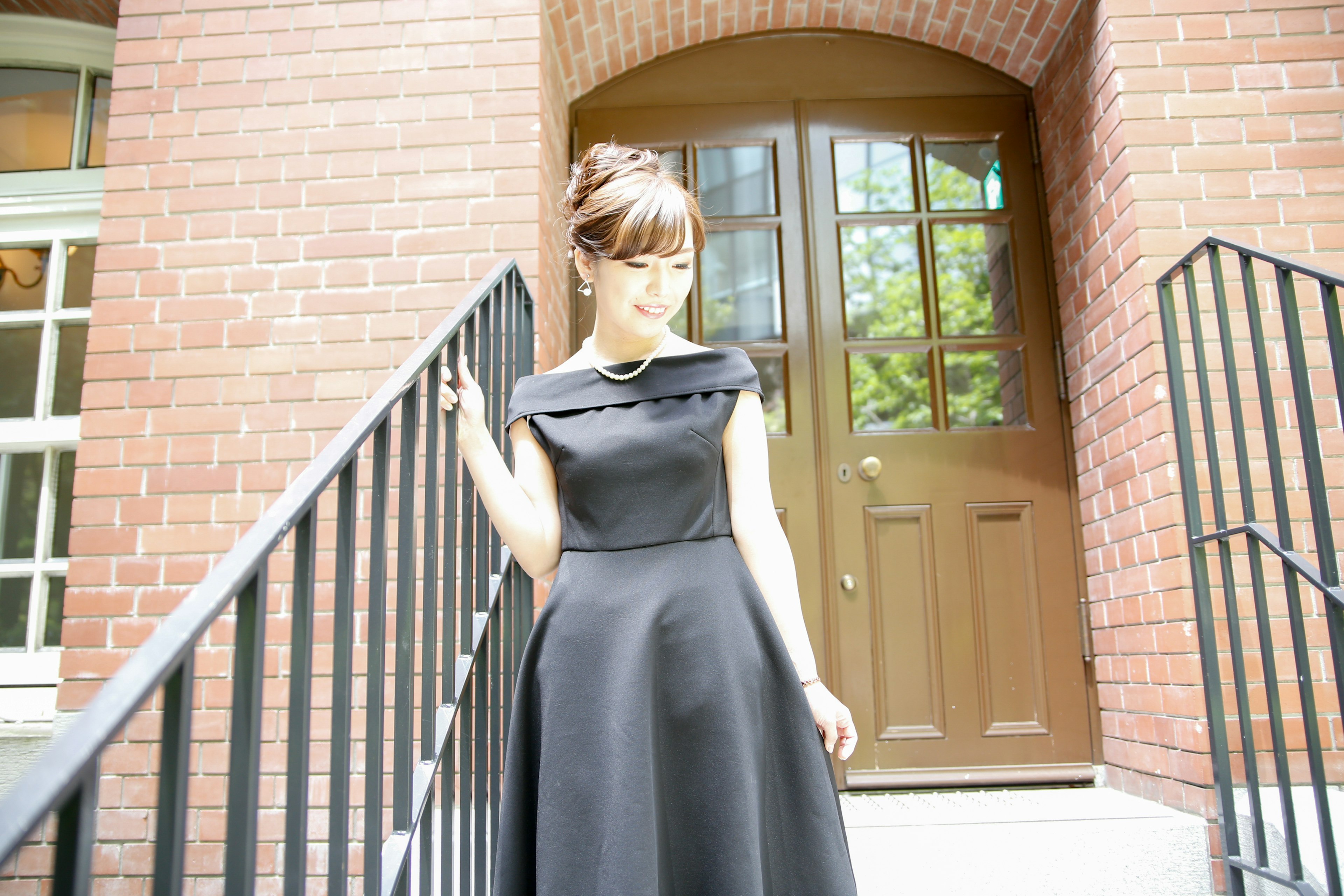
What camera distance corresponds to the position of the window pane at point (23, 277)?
354cm

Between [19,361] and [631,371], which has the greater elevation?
[19,361]

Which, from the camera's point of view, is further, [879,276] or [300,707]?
[879,276]

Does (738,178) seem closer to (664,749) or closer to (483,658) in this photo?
(483,658)

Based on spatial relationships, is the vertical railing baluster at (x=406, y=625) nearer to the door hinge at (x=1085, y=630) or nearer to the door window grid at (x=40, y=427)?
the door hinge at (x=1085, y=630)

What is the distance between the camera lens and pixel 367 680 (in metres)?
1.36

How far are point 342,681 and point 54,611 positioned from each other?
2950mm

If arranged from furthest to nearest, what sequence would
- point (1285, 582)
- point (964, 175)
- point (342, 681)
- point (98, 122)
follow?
point (98, 122), point (964, 175), point (1285, 582), point (342, 681)

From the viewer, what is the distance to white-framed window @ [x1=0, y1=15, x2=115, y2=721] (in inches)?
131

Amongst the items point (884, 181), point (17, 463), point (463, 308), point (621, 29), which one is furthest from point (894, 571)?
point (17, 463)

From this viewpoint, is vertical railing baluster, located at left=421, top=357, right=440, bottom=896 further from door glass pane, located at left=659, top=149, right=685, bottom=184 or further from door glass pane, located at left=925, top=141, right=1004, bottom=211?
door glass pane, located at left=925, top=141, right=1004, bottom=211

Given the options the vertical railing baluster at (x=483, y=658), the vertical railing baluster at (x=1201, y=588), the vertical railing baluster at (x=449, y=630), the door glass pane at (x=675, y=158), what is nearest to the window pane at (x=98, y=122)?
the door glass pane at (x=675, y=158)

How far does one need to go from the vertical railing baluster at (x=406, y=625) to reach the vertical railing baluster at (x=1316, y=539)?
182 cm

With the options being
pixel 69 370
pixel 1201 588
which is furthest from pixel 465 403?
pixel 69 370

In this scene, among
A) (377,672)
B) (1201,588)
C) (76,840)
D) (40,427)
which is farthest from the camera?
(40,427)
